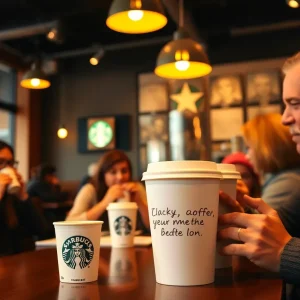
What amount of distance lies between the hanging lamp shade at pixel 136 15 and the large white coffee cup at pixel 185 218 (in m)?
1.51

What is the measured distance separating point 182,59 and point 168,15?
10.1ft

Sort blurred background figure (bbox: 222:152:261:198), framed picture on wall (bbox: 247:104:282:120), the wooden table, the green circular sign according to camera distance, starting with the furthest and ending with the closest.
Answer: the green circular sign
framed picture on wall (bbox: 247:104:282:120)
blurred background figure (bbox: 222:152:261:198)
the wooden table

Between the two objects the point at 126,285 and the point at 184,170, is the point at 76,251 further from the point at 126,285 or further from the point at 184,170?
the point at 184,170

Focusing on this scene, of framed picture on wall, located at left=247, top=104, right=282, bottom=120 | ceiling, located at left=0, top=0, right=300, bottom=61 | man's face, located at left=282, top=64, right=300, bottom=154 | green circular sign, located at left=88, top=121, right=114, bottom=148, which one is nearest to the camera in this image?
man's face, located at left=282, top=64, right=300, bottom=154

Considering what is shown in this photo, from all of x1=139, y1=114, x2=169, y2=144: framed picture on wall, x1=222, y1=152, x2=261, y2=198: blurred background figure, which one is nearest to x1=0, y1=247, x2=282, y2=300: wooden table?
x1=222, y1=152, x2=261, y2=198: blurred background figure

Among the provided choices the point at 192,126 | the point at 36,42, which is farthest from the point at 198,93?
the point at 36,42

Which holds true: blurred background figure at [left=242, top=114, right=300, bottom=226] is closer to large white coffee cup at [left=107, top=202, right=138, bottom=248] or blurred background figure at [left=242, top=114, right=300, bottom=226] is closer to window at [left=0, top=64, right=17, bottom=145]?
large white coffee cup at [left=107, top=202, right=138, bottom=248]

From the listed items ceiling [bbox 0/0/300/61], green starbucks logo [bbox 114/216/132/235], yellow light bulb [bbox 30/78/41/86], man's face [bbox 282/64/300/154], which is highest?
ceiling [bbox 0/0/300/61]

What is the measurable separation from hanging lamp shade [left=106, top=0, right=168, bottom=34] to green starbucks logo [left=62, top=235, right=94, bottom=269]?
60.2 inches

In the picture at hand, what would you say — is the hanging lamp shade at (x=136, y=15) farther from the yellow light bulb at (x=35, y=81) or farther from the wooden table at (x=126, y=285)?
the yellow light bulb at (x=35, y=81)

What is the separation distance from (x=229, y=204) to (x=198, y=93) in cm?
539

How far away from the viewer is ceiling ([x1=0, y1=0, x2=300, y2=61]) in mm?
5391

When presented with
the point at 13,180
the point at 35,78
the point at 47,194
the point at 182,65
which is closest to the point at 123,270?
the point at 13,180

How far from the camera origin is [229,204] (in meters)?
1.06
